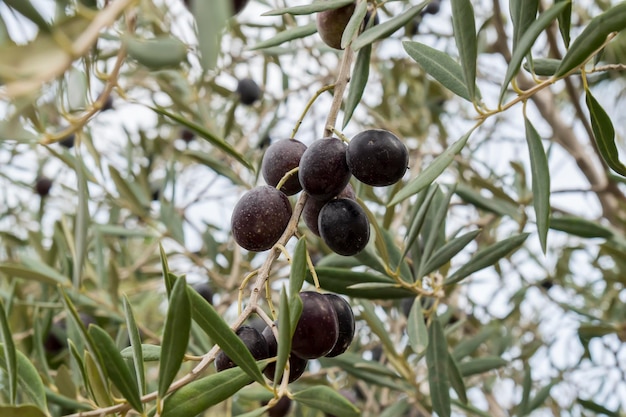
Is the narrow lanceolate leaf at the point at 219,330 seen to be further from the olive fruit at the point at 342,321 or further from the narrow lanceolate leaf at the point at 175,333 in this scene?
the olive fruit at the point at 342,321

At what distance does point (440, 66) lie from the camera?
0.99m

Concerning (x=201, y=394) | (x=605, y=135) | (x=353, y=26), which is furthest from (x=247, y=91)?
(x=201, y=394)

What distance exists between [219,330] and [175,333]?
2.0 inches

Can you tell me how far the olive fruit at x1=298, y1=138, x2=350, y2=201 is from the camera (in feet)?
2.81

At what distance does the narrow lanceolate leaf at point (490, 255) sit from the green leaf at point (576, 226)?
215mm

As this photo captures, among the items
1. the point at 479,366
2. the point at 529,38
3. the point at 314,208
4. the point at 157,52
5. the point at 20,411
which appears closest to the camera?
the point at 157,52

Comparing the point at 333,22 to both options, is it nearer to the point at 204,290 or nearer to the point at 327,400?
the point at 327,400

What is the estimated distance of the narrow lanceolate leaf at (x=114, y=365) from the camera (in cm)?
68

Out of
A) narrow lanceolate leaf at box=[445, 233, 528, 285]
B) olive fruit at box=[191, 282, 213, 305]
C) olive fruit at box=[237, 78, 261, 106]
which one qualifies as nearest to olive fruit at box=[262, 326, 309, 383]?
narrow lanceolate leaf at box=[445, 233, 528, 285]

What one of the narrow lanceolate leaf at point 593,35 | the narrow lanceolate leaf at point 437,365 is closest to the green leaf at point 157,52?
the narrow lanceolate leaf at point 593,35

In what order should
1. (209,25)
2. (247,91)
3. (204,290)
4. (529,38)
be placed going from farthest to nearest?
(247,91) → (204,290) → (529,38) → (209,25)

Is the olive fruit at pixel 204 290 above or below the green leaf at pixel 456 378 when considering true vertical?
above

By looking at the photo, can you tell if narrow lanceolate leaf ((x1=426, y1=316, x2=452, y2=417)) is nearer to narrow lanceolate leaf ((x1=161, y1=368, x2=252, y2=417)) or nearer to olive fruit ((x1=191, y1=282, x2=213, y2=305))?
narrow lanceolate leaf ((x1=161, y1=368, x2=252, y2=417))

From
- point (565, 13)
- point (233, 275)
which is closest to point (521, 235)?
point (565, 13)
